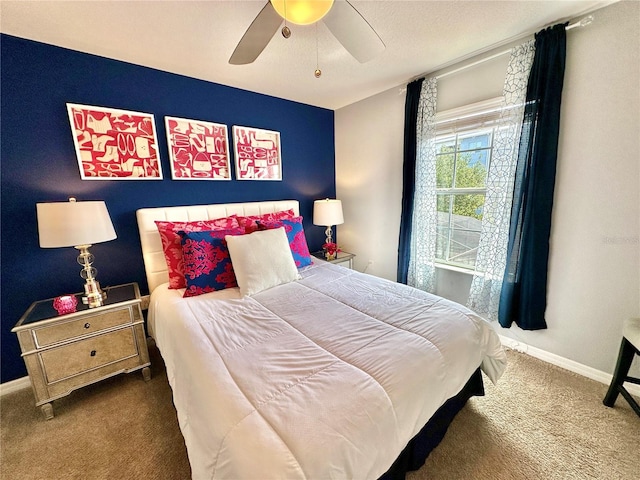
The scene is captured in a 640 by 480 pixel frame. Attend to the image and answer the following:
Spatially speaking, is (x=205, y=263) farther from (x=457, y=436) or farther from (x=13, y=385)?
(x=457, y=436)

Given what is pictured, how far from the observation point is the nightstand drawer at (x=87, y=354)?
158 cm

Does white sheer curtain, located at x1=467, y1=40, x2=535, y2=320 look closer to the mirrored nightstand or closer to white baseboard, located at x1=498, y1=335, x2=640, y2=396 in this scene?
white baseboard, located at x1=498, y1=335, x2=640, y2=396

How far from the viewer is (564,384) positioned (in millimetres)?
1767

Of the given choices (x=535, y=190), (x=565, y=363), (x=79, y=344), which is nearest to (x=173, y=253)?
(x=79, y=344)

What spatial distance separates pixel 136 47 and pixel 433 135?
2492 millimetres

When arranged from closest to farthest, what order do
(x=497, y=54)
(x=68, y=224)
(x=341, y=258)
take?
(x=68, y=224) → (x=497, y=54) → (x=341, y=258)

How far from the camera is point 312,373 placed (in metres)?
1.03

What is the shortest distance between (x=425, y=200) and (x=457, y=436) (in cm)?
188

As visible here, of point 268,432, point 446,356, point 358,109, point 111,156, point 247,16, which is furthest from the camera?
point 358,109

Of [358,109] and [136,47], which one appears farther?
[358,109]

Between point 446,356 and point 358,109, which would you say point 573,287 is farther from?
point 358,109

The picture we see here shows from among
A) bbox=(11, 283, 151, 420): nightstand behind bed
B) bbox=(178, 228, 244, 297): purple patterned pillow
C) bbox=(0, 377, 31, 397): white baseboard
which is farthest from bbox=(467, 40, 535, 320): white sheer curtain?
bbox=(0, 377, 31, 397): white baseboard

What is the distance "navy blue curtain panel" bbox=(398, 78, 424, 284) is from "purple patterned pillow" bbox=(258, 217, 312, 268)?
1.05 m

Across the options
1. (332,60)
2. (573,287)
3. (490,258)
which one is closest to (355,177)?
(332,60)
